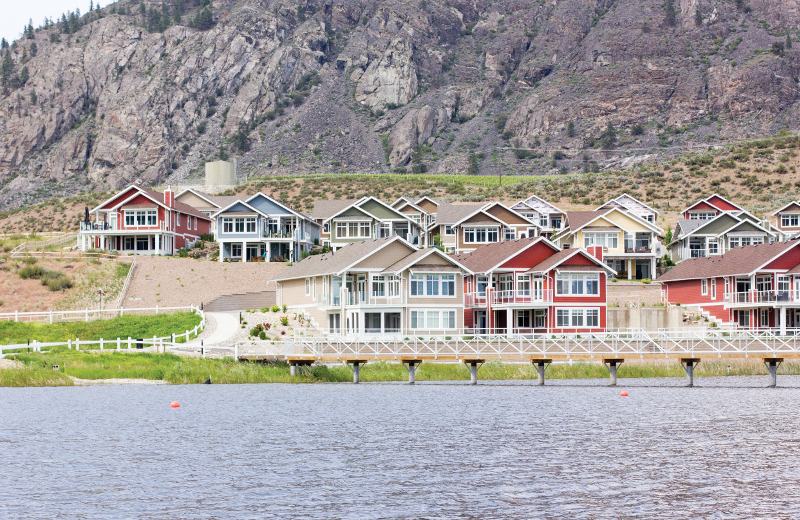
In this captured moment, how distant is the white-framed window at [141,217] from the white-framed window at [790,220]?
68.6 m

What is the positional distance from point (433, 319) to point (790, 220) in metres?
59.3

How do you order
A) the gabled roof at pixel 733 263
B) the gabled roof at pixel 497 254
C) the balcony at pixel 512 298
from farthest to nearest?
the gabled roof at pixel 497 254, the gabled roof at pixel 733 263, the balcony at pixel 512 298

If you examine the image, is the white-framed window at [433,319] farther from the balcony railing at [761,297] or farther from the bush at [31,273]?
the bush at [31,273]

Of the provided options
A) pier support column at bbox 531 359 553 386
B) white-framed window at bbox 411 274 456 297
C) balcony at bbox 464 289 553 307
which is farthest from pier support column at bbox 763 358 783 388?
white-framed window at bbox 411 274 456 297

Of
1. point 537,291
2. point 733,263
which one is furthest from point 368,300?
point 733,263

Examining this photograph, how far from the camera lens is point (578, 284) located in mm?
71062

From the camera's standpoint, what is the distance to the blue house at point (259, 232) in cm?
10062

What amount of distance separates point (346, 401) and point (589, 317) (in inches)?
1176

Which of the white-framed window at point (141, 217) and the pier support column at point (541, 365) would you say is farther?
the white-framed window at point (141, 217)

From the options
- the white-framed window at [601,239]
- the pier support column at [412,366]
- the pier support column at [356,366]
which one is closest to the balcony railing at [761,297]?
the white-framed window at [601,239]

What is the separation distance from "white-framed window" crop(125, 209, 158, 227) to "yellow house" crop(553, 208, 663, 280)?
4231 centimetres

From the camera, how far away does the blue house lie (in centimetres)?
10062

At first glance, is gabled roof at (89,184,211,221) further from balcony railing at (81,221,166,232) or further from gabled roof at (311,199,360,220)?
gabled roof at (311,199,360,220)

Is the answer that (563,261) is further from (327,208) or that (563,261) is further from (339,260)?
(327,208)
